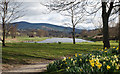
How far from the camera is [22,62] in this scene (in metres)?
9.77

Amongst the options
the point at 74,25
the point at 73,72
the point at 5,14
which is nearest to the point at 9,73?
the point at 73,72

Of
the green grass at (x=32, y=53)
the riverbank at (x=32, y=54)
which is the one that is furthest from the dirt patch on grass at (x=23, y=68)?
the green grass at (x=32, y=53)

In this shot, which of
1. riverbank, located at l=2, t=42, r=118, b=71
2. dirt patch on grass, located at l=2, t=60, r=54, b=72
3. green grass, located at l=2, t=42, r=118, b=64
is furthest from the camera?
green grass, located at l=2, t=42, r=118, b=64

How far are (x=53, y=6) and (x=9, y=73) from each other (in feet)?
21.2

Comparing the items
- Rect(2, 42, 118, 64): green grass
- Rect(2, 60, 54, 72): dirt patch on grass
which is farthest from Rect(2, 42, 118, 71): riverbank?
Rect(2, 60, 54, 72): dirt patch on grass

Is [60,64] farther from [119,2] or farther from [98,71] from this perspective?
[119,2]

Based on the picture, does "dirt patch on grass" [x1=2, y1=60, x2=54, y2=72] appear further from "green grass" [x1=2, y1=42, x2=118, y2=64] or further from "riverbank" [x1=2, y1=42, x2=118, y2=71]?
"green grass" [x1=2, y1=42, x2=118, y2=64]

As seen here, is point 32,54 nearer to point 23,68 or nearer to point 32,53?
point 32,53

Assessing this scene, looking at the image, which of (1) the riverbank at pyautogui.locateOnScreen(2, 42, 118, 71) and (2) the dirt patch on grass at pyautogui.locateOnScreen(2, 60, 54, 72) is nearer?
(2) the dirt patch on grass at pyautogui.locateOnScreen(2, 60, 54, 72)

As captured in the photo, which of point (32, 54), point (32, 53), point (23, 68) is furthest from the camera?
point (32, 53)

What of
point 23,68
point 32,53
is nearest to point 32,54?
point 32,53

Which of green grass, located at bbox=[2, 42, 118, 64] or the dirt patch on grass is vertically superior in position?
green grass, located at bbox=[2, 42, 118, 64]

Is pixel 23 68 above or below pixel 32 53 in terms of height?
below

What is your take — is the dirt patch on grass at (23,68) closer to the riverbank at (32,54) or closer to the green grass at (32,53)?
the riverbank at (32,54)
